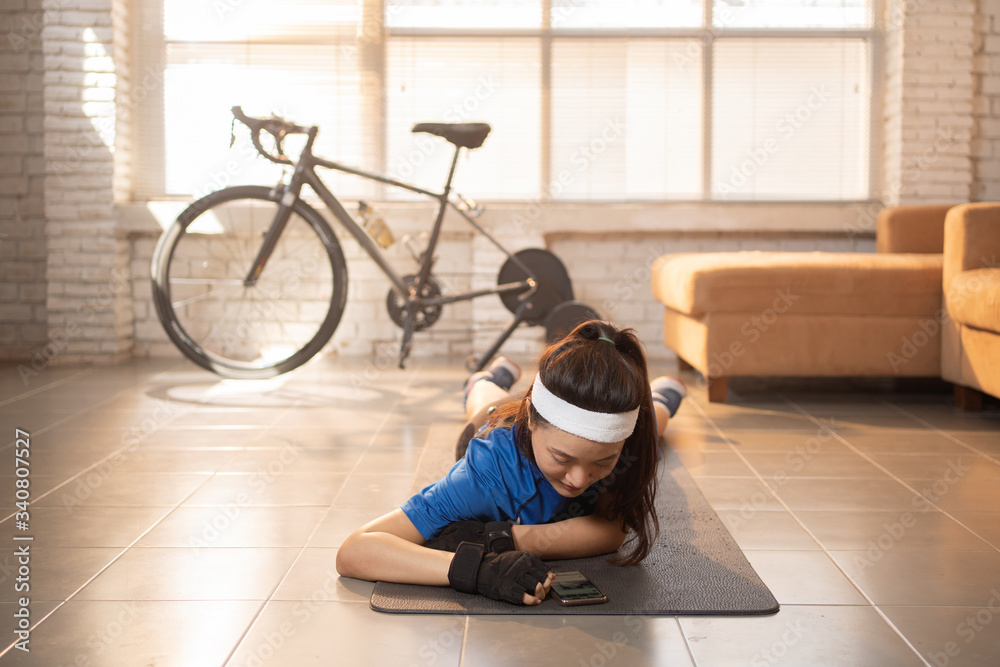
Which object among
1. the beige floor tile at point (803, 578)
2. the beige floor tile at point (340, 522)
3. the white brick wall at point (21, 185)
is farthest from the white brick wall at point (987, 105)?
the white brick wall at point (21, 185)

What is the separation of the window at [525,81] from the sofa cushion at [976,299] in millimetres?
1744

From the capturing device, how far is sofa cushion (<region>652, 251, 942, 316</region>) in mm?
3381

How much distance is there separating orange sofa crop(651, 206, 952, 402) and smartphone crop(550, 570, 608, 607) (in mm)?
1966

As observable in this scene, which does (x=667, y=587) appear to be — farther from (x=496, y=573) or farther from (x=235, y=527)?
(x=235, y=527)

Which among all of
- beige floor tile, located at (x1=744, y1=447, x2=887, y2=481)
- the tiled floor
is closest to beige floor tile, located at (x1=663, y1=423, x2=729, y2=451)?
the tiled floor

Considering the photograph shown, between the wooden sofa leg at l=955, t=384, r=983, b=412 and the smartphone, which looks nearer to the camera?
the smartphone

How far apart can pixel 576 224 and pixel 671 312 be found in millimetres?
762

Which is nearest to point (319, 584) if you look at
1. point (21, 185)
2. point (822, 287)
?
point (822, 287)

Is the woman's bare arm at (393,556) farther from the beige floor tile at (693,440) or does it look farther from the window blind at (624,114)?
the window blind at (624,114)

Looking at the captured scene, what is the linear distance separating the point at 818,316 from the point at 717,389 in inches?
18.0

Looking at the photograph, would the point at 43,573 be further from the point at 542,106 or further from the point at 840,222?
the point at 840,222

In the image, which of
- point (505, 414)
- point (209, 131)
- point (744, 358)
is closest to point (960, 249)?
point (744, 358)

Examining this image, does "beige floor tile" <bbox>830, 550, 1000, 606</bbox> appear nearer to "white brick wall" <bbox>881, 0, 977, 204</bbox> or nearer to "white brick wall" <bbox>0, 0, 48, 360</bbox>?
"white brick wall" <bbox>881, 0, 977, 204</bbox>

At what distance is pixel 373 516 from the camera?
2.06m
